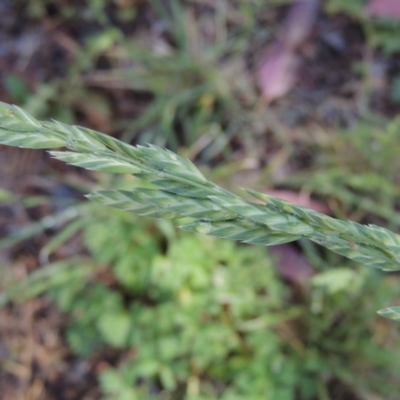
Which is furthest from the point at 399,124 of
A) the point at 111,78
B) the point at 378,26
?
the point at 111,78

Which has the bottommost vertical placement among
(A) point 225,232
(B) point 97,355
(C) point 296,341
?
(B) point 97,355

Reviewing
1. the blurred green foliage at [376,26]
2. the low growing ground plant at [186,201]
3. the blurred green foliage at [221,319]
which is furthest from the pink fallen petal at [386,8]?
the low growing ground plant at [186,201]

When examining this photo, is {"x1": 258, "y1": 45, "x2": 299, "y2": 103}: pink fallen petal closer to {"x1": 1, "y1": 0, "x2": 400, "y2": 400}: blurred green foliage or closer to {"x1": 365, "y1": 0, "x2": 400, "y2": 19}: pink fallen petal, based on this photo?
{"x1": 1, "y1": 0, "x2": 400, "y2": 400}: blurred green foliage

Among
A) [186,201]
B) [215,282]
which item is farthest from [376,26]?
[186,201]

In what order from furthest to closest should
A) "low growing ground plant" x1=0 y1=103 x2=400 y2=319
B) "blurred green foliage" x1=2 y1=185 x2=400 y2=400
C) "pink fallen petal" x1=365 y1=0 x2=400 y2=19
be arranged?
1. "pink fallen petal" x1=365 y1=0 x2=400 y2=19
2. "blurred green foliage" x1=2 y1=185 x2=400 y2=400
3. "low growing ground plant" x1=0 y1=103 x2=400 y2=319

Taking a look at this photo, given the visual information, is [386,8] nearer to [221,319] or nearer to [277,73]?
[277,73]

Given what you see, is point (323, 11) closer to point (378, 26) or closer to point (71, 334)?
point (378, 26)

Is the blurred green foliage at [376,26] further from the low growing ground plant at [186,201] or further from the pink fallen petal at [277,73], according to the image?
the low growing ground plant at [186,201]

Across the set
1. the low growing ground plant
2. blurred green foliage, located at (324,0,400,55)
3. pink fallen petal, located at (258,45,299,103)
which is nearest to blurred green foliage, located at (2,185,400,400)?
pink fallen petal, located at (258,45,299,103)
